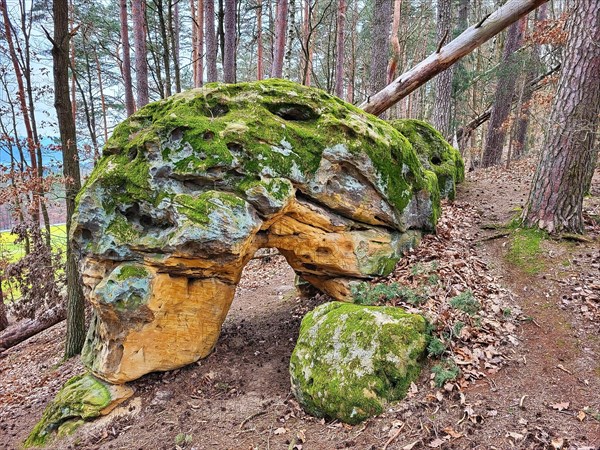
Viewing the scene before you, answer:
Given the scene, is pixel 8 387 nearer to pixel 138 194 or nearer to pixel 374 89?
pixel 138 194

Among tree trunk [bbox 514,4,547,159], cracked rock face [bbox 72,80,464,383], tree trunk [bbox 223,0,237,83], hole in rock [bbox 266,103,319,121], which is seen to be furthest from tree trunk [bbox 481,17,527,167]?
hole in rock [bbox 266,103,319,121]

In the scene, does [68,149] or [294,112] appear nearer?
[294,112]

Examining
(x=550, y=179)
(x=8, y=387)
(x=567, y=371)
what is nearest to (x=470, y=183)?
(x=550, y=179)

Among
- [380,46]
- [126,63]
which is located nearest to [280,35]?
[380,46]

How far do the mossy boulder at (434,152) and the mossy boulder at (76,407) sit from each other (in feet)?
26.4

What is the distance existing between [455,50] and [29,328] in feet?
44.8

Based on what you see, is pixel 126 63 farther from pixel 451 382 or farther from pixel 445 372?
pixel 451 382

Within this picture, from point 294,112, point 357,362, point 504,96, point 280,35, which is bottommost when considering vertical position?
point 357,362

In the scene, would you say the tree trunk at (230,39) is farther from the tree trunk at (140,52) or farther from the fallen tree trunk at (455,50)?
the fallen tree trunk at (455,50)

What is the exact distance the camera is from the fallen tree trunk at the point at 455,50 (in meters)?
7.38

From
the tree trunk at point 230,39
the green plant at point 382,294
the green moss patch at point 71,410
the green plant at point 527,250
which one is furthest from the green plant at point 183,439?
the tree trunk at point 230,39

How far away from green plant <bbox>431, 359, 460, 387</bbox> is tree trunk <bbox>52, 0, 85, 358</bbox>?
5.83 meters

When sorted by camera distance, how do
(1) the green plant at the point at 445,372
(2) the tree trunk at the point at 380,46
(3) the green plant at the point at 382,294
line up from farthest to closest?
(2) the tree trunk at the point at 380,46
(3) the green plant at the point at 382,294
(1) the green plant at the point at 445,372

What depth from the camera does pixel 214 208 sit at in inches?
189
